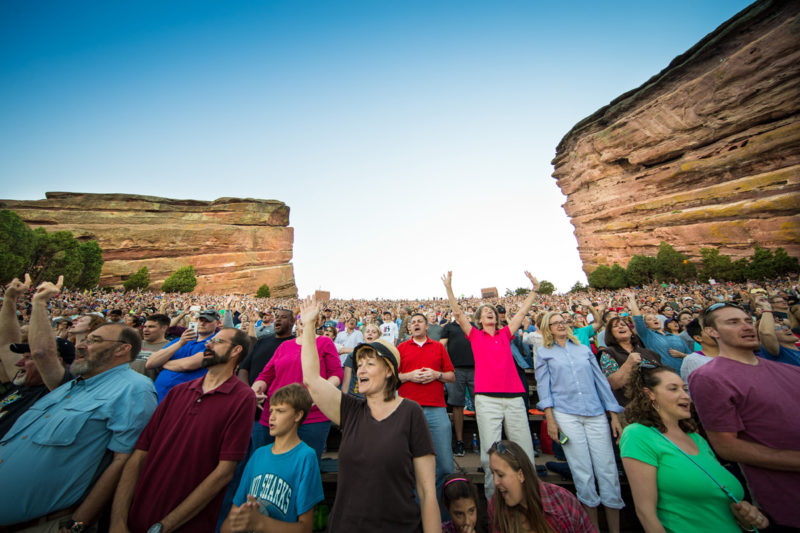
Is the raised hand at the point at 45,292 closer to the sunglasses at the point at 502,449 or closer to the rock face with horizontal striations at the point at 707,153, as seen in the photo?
the sunglasses at the point at 502,449

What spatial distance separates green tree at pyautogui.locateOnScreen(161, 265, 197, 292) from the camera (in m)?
38.5

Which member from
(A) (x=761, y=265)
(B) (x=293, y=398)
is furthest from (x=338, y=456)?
(A) (x=761, y=265)

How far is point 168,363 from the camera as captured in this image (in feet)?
9.76

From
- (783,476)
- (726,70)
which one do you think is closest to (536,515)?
(783,476)

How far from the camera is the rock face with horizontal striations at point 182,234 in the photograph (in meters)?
41.4

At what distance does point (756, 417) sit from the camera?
193cm

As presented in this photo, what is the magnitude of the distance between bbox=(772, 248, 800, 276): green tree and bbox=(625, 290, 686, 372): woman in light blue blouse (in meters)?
31.2

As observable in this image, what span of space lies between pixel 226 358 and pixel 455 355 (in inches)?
133

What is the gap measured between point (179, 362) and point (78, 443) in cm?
100

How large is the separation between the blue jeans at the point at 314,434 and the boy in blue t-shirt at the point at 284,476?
69 cm

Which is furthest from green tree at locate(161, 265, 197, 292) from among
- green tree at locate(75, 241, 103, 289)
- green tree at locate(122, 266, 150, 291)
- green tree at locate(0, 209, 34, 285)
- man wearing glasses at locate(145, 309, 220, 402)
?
man wearing glasses at locate(145, 309, 220, 402)

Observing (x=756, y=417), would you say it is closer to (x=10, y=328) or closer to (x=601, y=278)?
(x=10, y=328)

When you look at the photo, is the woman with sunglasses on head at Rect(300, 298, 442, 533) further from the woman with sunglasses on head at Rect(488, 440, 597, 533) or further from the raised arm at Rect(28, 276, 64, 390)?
the raised arm at Rect(28, 276, 64, 390)

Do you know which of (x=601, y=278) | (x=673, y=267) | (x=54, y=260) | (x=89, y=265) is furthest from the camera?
(x=601, y=278)
